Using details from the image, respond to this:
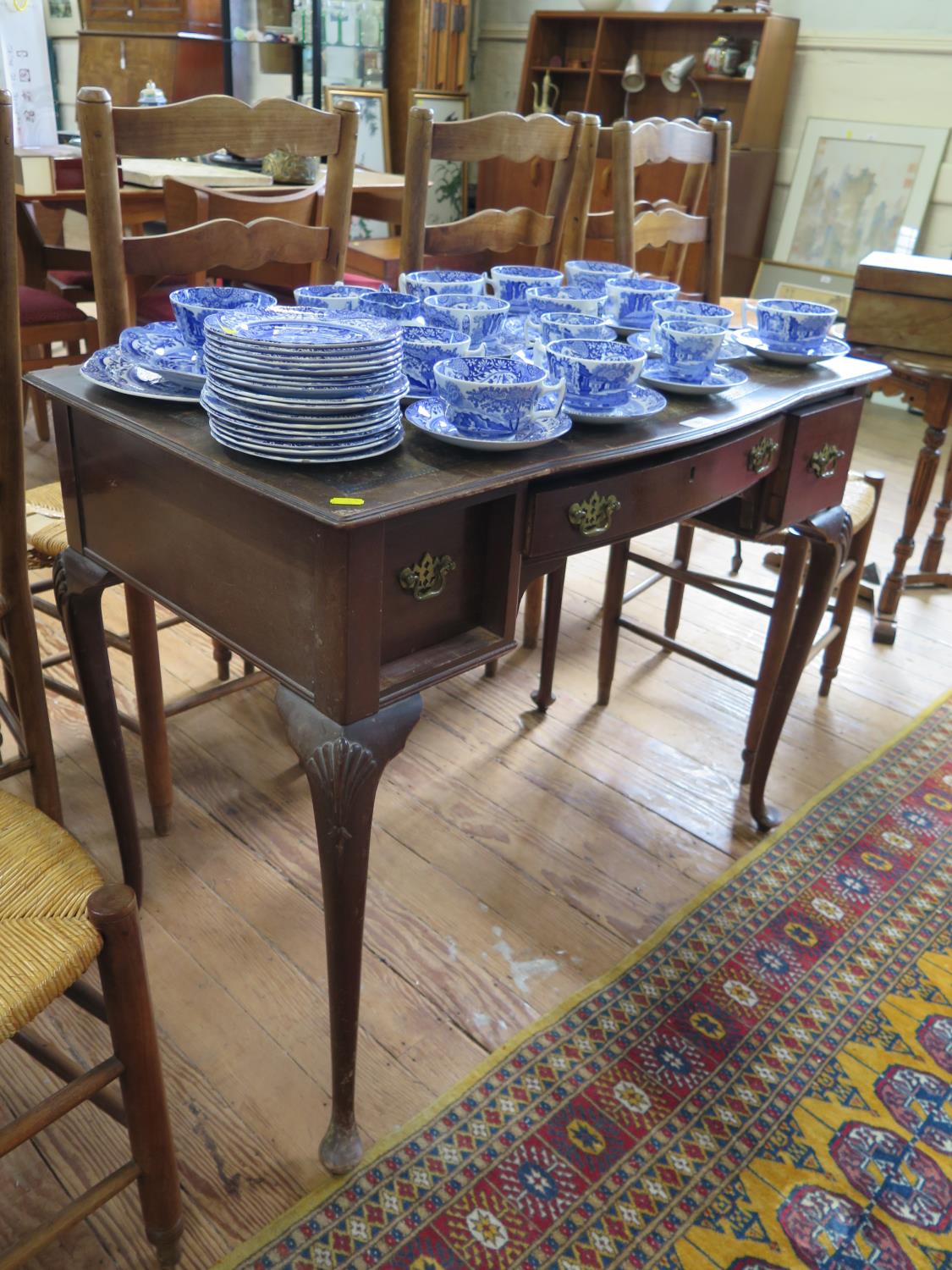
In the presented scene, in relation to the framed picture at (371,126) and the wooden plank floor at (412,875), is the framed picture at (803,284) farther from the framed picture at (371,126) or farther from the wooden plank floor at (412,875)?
the wooden plank floor at (412,875)

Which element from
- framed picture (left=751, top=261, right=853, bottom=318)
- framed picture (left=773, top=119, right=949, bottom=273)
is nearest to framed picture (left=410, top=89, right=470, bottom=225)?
framed picture (left=751, top=261, right=853, bottom=318)

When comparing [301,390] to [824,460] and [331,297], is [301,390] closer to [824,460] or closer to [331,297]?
[331,297]

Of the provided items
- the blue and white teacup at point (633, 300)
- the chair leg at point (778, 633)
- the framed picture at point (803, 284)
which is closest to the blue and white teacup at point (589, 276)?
the blue and white teacup at point (633, 300)

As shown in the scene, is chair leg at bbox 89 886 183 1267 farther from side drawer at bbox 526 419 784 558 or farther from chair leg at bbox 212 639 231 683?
chair leg at bbox 212 639 231 683

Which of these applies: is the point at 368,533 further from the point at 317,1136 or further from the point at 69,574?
the point at 317,1136

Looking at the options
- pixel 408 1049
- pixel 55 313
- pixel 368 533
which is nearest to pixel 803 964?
pixel 408 1049

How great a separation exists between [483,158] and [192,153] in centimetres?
63

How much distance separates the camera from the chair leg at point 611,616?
79.9 inches

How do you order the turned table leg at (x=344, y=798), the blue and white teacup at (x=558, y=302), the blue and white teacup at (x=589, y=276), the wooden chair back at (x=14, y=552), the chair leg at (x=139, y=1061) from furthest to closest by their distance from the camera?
the blue and white teacup at (x=589, y=276) < the blue and white teacup at (x=558, y=302) < the wooden chair back at (x=14, y=552) < the turned table leg at (x=344, y=798) < the chair leg at (x=139, y=1061)

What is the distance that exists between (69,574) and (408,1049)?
78cm

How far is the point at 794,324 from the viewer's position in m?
1.51

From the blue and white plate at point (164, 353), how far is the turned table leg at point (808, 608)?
0.98 metres

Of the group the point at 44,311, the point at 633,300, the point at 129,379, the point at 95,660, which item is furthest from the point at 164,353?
the point at 44,311

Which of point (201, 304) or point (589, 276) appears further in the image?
point (589, 276)
